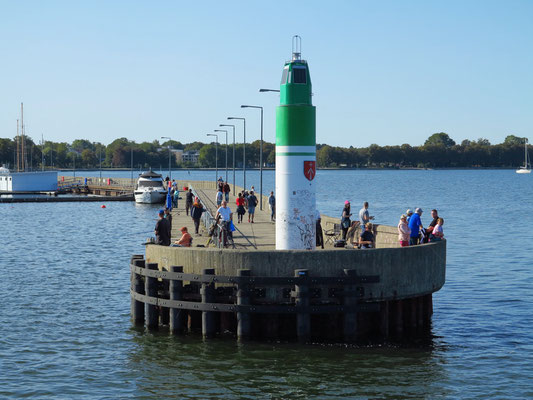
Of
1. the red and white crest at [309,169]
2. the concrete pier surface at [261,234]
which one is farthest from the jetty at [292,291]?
the concrete pier surface at [261,234]

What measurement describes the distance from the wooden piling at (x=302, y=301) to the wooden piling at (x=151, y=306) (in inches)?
176

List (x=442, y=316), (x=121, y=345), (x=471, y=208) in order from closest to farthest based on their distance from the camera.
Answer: (x=121, y=345)
(x=442, y=316)
(x=471, y=208)

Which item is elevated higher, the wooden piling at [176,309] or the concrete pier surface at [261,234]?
the concrete pier surface at [261,234]

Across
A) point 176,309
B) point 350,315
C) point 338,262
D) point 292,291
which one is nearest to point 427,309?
point 350,315

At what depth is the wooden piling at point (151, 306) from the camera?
21.8 m

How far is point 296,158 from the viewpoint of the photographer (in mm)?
22438

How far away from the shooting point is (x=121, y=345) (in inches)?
859

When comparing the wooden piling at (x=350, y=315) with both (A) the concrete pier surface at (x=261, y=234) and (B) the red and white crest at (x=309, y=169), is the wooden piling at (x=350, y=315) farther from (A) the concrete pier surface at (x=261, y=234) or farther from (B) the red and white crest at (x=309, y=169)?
(A) the concrete pier surface at (x=261, y=234)

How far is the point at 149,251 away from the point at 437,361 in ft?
29.9

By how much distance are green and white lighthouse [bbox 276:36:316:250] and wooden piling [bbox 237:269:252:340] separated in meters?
3.13

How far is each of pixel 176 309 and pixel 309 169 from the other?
5716 millimetres

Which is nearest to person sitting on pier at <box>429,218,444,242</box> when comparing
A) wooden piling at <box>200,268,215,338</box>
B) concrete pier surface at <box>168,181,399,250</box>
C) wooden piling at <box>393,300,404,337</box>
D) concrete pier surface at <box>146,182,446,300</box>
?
concrete pier surface at <box>146,182,446,300</box>

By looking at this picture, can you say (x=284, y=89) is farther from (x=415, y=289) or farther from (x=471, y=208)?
(x=471, y=208)

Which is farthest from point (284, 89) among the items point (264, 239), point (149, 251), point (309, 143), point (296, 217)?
point (264, 239)
